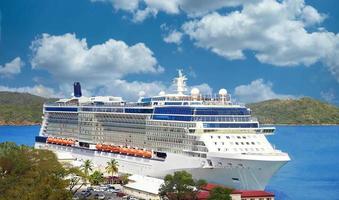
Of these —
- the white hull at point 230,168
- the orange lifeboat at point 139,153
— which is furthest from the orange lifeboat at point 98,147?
the white hull at point 230,168

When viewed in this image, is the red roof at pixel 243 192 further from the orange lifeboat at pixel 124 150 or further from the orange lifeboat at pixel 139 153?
the orange lifeboat at pixel 124 150

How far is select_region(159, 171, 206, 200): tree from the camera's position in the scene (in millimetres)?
39875

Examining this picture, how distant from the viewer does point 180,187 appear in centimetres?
4012

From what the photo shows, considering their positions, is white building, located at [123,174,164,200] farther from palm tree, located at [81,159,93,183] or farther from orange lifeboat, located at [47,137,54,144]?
orange lifeboat, located at [47,137,54,144]

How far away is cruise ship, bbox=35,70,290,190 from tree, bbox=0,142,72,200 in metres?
8.01

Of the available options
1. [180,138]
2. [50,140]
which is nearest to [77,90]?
[50,140]

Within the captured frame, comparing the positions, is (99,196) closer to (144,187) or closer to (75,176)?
(144,187)

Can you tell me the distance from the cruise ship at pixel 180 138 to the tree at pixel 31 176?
8009 mm

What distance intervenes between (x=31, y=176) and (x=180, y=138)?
1371 cm

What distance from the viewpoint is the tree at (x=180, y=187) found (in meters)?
39.9

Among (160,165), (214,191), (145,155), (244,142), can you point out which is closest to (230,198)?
(214,191)

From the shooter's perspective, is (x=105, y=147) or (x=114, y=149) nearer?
(x=114, y=149)

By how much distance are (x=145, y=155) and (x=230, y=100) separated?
10210 millimetres

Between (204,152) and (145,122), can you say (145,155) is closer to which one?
(145,122)
